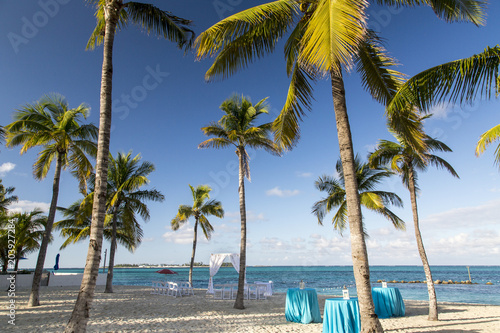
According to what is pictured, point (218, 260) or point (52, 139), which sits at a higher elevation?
point (52, 139)

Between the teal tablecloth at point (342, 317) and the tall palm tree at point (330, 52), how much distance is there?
2097 mm

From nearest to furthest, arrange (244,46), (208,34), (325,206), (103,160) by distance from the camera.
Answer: (103,160) < (208,34) < (244,46) < (325,206)

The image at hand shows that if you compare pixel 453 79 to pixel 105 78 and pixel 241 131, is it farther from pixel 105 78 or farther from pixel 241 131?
pixel 241 131

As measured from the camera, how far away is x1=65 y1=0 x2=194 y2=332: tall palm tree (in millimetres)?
4641

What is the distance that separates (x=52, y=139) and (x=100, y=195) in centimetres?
880

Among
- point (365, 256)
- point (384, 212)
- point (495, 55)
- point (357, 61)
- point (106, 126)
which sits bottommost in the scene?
point (365, 256)

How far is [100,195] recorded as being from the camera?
202 inches

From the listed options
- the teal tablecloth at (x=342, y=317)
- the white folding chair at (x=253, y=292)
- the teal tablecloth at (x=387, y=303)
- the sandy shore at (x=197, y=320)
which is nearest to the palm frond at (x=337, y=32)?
the teal tablecloth at (x=342, y=317)

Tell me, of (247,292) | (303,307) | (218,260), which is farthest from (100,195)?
(218,260)

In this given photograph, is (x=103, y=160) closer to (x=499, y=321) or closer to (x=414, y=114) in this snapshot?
(x=414, y=114)

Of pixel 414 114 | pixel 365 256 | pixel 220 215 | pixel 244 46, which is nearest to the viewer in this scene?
pixel 365 256

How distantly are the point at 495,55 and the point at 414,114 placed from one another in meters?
2.15

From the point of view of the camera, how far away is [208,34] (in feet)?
19.1

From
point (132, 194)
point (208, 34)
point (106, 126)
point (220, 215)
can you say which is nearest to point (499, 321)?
point (208, 34)
